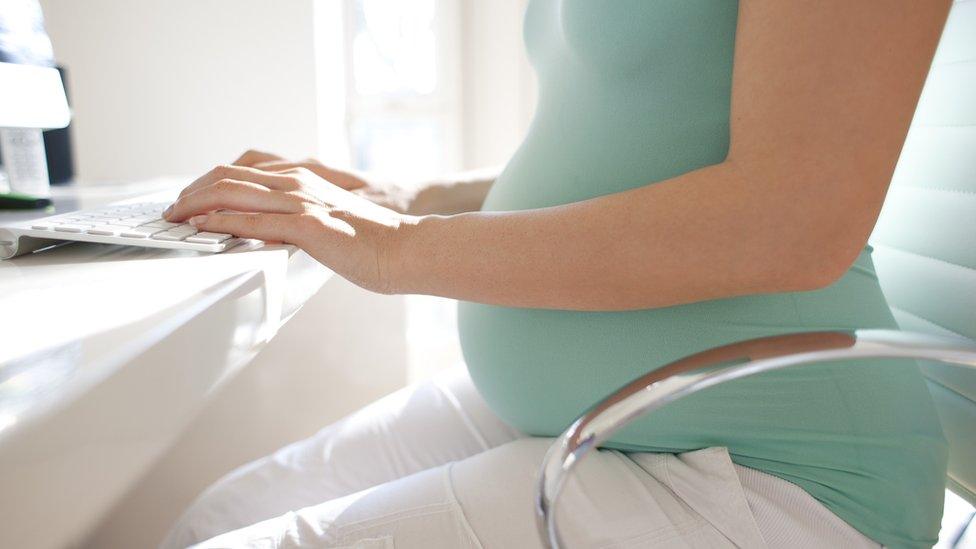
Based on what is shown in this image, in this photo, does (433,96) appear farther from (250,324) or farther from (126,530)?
(250,324)

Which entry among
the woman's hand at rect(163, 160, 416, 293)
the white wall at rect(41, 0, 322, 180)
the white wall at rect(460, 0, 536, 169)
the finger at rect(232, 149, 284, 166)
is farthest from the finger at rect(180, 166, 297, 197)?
the white wall at rect(460, 0, 536, 169)

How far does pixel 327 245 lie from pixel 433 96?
5.29ft

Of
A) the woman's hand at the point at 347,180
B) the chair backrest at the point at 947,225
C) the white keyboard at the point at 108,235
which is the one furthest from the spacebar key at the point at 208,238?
the chair backrest at the point at 947,225

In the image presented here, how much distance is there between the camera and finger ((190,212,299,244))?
0.59 m

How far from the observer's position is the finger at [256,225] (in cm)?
59

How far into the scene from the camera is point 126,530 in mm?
1086

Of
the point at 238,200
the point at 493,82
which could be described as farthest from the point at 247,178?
the point at 493,82

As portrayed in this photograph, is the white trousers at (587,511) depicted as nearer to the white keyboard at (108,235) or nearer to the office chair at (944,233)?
the office chair at (944,233)

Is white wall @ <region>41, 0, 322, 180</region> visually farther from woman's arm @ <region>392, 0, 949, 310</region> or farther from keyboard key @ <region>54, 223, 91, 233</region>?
woman's arm @ <region>392, 0, 949, 310</region>

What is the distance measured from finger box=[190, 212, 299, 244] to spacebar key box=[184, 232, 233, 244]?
1 cm

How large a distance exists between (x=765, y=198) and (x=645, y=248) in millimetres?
89

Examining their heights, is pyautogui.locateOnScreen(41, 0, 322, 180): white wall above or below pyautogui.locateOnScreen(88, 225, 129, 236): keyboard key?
above

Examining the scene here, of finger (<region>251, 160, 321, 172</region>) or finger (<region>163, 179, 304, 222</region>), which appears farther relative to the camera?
finger (<region>251, 160, 321, 172</region>)

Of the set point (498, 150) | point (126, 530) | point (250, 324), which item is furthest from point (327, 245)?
point (498, 150)
